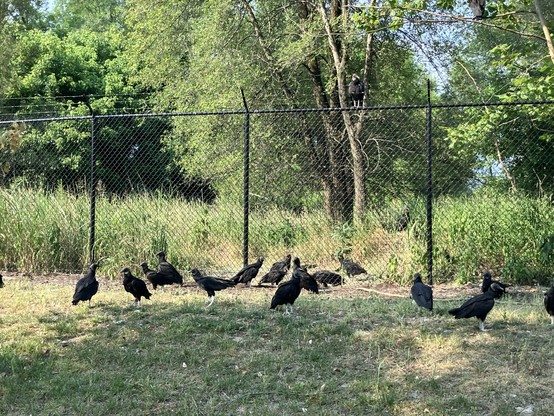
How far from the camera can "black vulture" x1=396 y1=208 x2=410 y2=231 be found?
36.6 feet

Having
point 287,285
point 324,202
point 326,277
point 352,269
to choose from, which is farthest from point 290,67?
point 287,285

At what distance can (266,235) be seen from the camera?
1266 centimetres

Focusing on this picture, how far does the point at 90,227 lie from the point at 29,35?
22397 millimetres

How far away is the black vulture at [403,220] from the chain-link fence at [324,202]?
0.08 ft

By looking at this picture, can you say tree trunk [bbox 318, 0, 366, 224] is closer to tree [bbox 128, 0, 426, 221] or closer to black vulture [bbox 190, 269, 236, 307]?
tree [bbox 128, 0, 426, 221]

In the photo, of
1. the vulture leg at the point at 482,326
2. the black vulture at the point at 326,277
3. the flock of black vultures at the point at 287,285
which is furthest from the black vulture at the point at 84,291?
the vulture leg at the point at 482,326

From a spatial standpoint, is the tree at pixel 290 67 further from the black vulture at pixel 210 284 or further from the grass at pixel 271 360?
the grass at pixel 271 360

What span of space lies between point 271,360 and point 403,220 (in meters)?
5.48

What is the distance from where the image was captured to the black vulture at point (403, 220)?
1115 centimetres

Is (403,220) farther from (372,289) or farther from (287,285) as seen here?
(287,285)

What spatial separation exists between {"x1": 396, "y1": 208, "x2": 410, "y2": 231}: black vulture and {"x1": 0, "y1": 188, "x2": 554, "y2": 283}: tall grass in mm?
153

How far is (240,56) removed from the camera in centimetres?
1680

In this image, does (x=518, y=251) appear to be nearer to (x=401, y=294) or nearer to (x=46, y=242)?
(x=401, y=294)

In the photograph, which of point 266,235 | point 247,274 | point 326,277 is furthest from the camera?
point 266,235
